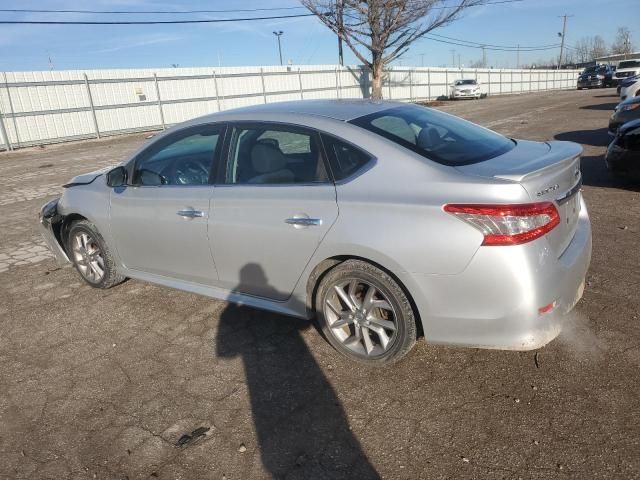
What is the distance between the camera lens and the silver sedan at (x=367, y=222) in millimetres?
2539

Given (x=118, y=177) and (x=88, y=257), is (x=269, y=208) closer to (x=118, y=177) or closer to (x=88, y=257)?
(x=118, y=177)

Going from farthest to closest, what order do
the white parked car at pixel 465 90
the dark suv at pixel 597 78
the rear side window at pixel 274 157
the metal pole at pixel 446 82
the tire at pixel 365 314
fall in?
the metal pole at pixel 446 82, the dark suv at pixel 597 78, the white parked car at pixel 465 90, the rear side window at pixel 274 157, the tire at pixel 365 314

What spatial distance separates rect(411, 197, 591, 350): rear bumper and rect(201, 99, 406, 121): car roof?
1.23m

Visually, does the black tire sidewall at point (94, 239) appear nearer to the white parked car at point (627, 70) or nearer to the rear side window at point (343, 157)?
the rear side window at point (343, 157)

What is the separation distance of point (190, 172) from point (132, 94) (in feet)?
66.0

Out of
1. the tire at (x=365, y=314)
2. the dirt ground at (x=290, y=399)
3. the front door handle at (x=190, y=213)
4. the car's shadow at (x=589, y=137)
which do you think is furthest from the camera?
the car's shadow at (x=589, y=137)

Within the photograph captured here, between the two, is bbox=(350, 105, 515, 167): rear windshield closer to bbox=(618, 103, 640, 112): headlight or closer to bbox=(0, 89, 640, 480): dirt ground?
bbox=(0, 89, 640, 480): dirt ground

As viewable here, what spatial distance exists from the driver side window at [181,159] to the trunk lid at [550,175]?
1.83 m

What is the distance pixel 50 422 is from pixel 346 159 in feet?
7.47

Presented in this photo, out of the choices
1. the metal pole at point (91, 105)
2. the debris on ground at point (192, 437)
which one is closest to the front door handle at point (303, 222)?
the debris on ground at point (192, 437)

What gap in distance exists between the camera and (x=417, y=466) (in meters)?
2.31

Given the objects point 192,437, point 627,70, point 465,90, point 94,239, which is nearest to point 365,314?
point 192,437

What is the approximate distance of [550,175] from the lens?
2682mm

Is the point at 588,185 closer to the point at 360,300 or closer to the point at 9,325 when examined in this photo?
the point at 360,300
